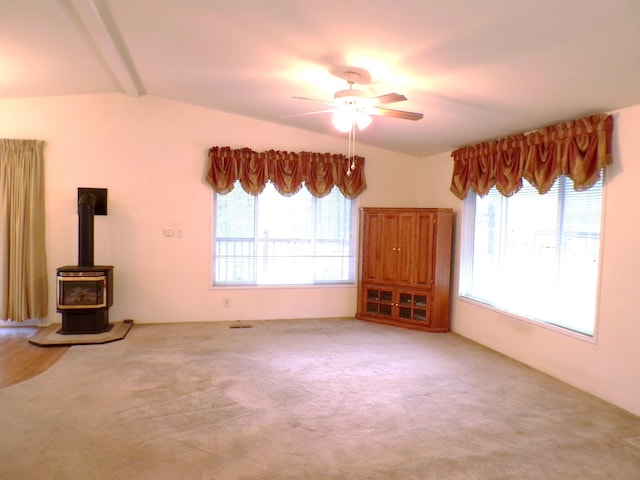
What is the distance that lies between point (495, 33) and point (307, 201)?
12.1ft

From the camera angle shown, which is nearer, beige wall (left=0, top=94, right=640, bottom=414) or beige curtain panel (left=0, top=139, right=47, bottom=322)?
beige curtain panel (left=0, top=139, right=47, bottom=322)

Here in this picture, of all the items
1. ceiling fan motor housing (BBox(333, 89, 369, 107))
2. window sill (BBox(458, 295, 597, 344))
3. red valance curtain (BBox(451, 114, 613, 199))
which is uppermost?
ceiling fan motor housing (BBox(333, 89, 369, 107))

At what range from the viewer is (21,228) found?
4855mm

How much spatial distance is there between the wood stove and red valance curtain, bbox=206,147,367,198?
58.8 inches

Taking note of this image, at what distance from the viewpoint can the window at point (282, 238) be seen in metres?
5.64

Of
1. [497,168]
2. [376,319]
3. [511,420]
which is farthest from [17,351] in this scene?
[497,168]

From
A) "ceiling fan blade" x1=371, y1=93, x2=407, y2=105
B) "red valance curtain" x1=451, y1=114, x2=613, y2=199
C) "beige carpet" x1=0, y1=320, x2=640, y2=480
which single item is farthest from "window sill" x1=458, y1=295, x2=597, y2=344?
"ceiling fan blade" x1=371, y1=93, x2=407, y2=105

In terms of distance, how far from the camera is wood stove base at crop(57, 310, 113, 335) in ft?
15.3

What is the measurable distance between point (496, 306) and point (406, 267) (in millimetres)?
1215

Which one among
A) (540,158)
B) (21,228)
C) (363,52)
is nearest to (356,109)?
(363,52)

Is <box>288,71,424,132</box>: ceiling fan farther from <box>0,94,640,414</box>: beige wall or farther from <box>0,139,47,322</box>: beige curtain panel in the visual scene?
<box>0,139,47,322</box>: beige curtain panel

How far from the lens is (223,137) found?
5523mm

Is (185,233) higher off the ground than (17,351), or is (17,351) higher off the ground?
(185,233)

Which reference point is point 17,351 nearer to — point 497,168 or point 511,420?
→ point 511,420
